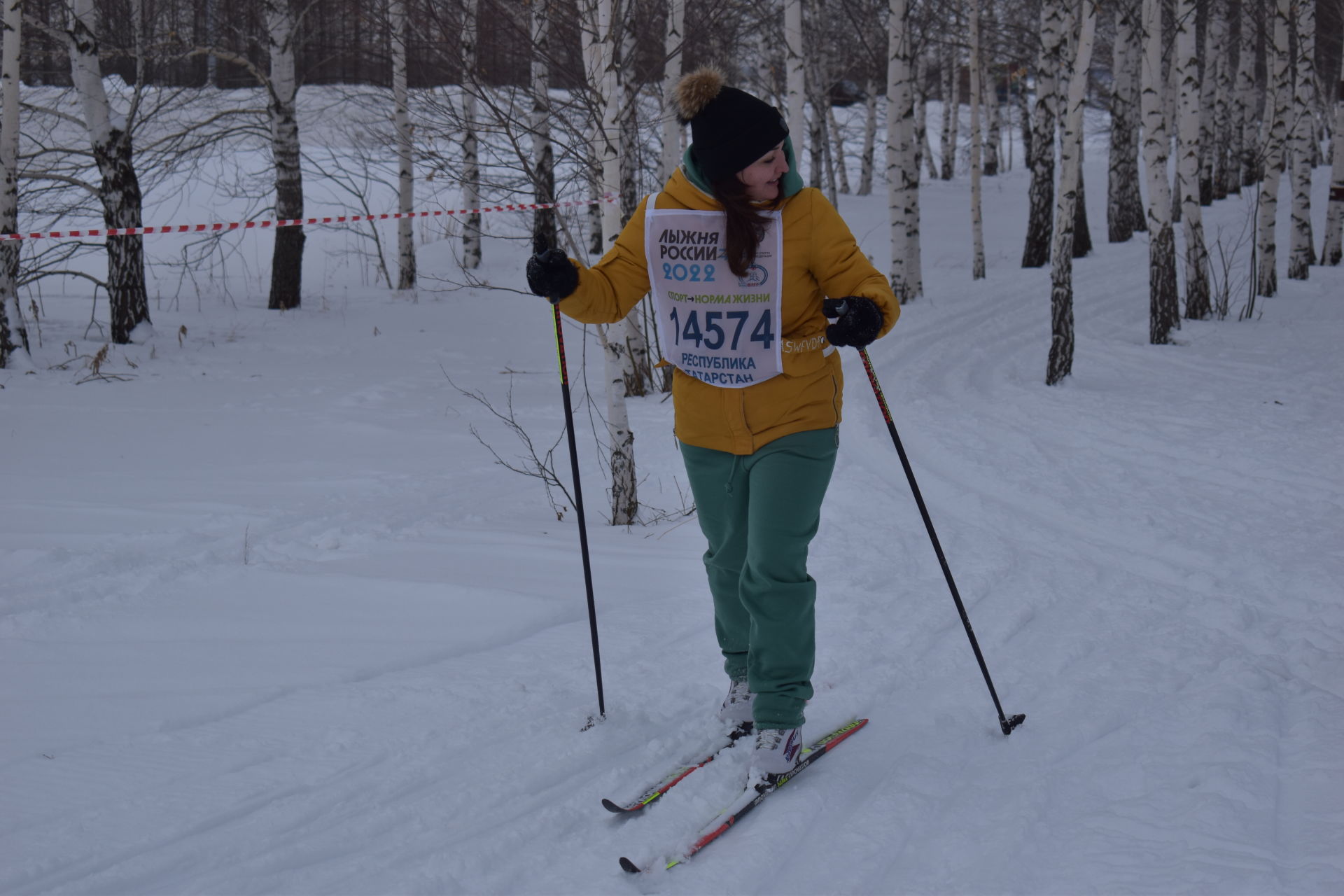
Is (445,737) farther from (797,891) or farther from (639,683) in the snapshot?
(797,891)

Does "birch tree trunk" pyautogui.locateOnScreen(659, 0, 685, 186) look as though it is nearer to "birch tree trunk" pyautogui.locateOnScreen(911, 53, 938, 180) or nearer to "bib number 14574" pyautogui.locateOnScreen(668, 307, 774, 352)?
"bib number 14574" pyautogui.locateOnScreen(668, 307, 774, 352)

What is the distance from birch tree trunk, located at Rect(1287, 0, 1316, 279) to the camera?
533 inches

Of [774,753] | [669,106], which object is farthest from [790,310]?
[669,106]

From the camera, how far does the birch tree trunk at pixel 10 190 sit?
8.41 m

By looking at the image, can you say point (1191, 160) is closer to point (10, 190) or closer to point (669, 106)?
point (669, 106)

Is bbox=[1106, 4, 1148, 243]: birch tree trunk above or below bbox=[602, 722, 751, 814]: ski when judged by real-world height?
above

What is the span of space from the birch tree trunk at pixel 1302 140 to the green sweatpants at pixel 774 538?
13.6 meters

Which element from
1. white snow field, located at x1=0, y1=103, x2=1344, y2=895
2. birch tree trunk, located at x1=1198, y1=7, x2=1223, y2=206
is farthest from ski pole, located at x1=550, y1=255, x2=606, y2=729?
birch tree trunk, located at x1=1198, y1=7, x2=1223, y2=206

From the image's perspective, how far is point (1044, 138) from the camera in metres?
15.5

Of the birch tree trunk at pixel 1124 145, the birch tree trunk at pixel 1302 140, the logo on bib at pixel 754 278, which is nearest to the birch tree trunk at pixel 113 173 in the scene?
the logo on bib at pixel 754 278

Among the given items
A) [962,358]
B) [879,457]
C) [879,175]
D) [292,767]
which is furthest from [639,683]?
[879,175]

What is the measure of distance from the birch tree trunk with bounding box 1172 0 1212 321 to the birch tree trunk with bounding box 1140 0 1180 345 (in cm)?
46

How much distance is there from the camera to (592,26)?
5309 millimetres

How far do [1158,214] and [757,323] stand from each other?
28.3ft
